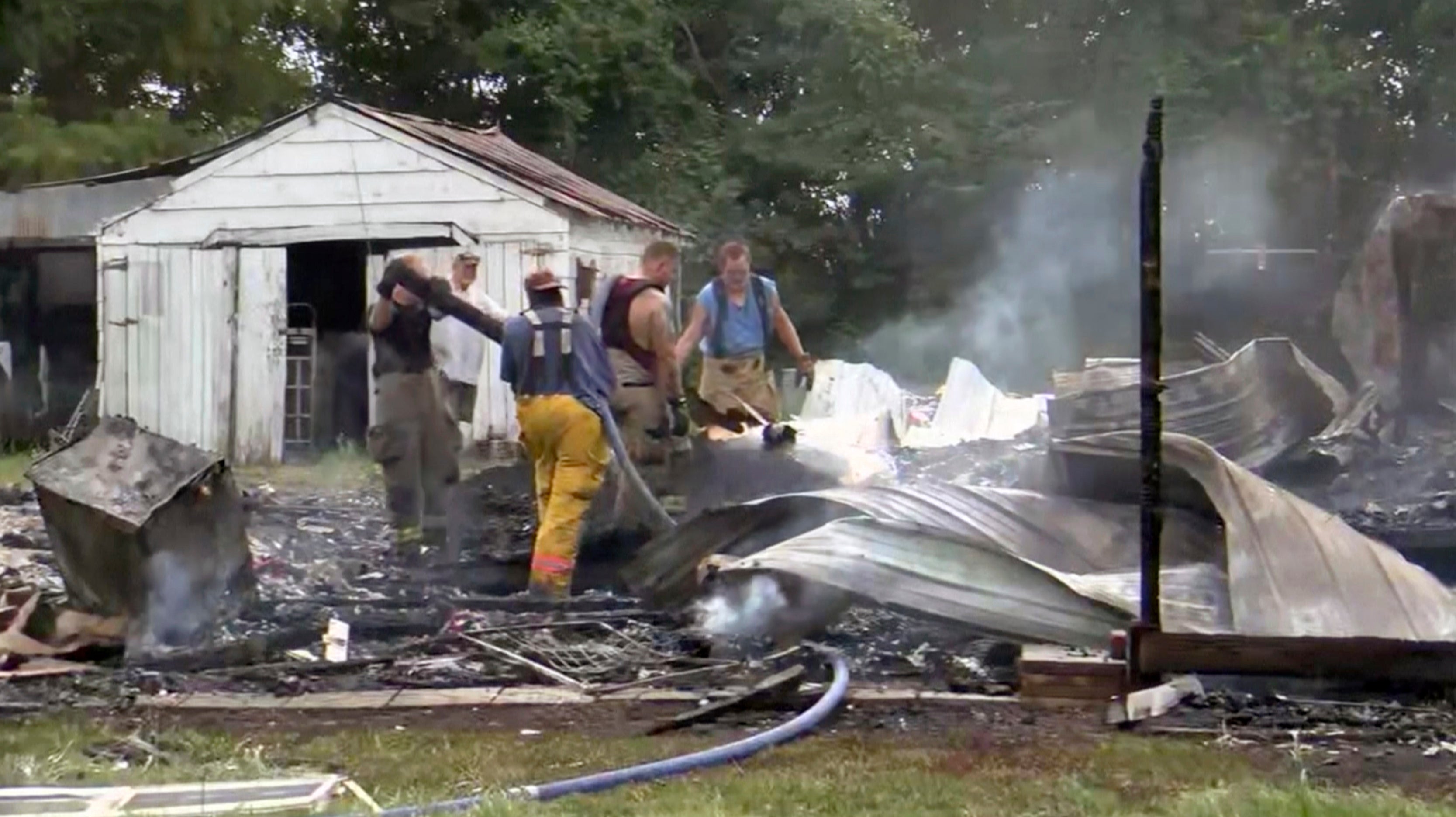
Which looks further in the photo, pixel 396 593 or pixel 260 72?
pixel 260 72

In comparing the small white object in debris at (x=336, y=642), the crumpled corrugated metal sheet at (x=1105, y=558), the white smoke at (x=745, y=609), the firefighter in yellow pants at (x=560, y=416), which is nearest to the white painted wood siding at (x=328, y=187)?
the firefighter in yellow pants at (x=560, y=416)

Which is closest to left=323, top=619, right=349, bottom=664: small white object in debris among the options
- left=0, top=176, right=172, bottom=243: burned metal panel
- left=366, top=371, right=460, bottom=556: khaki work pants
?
left=366, top=371, right=460, bottom=556: khaki work pants

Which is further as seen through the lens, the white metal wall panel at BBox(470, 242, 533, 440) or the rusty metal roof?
the rusty metal roof

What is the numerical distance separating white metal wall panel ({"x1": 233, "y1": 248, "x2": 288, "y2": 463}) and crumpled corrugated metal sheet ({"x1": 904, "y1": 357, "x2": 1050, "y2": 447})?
219 inches

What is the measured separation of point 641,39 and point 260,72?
570 cm

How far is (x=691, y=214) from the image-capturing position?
24.7 metres

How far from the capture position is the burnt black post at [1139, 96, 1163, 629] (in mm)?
5363

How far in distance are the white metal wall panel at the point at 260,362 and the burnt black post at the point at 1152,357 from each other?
11.4 m

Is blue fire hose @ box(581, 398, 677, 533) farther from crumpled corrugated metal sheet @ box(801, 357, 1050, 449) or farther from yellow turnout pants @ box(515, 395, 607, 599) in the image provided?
crumpled corrugated metal sheet @ box(801, 357, 1050, 449)

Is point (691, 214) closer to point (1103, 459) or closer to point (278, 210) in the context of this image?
point (278, 210)

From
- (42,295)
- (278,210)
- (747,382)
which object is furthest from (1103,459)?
(42,295)

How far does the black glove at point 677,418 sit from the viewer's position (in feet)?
29.9

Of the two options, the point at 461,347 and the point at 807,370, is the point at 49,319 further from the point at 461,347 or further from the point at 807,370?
the point at 807,370

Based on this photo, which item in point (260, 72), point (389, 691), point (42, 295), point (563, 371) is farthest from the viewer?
point (260, 72)
